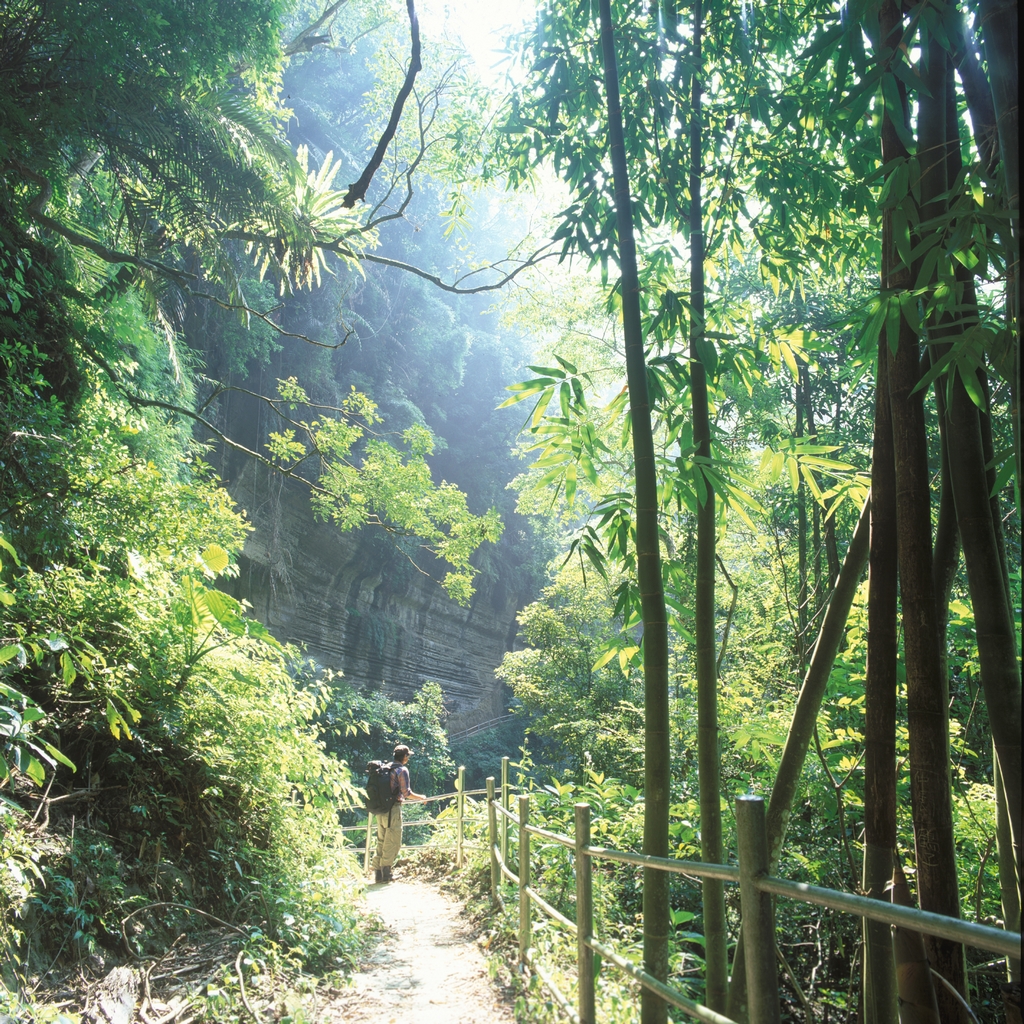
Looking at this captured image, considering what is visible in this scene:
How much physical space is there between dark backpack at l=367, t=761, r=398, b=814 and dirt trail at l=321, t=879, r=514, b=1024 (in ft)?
3.92

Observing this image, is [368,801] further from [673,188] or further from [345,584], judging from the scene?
[345,584]

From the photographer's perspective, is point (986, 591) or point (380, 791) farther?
point (380, 791)

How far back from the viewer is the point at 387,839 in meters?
6.77

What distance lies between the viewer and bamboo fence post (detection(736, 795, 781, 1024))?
4.59ft

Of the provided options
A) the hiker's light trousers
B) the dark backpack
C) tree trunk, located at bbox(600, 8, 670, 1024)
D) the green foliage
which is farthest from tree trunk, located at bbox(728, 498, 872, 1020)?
the green foliage

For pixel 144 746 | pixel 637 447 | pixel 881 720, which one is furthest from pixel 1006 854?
pixel 144 746

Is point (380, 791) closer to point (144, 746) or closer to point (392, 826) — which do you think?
point (392, 826)

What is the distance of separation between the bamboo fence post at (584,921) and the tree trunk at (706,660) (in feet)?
1.96

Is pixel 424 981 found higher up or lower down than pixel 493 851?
lower down

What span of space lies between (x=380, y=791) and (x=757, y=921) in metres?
5.70

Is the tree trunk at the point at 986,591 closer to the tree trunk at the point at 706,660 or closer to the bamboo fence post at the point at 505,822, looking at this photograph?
the tree trunk at the point at 706,660

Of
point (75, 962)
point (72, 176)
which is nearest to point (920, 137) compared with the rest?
point (75, 962)

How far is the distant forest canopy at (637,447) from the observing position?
145 cm

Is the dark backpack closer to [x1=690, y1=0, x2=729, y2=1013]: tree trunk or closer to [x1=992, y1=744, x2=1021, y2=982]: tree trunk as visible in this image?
[x1=690, y1=0, x2=729, y2=1013]: tree trunk
